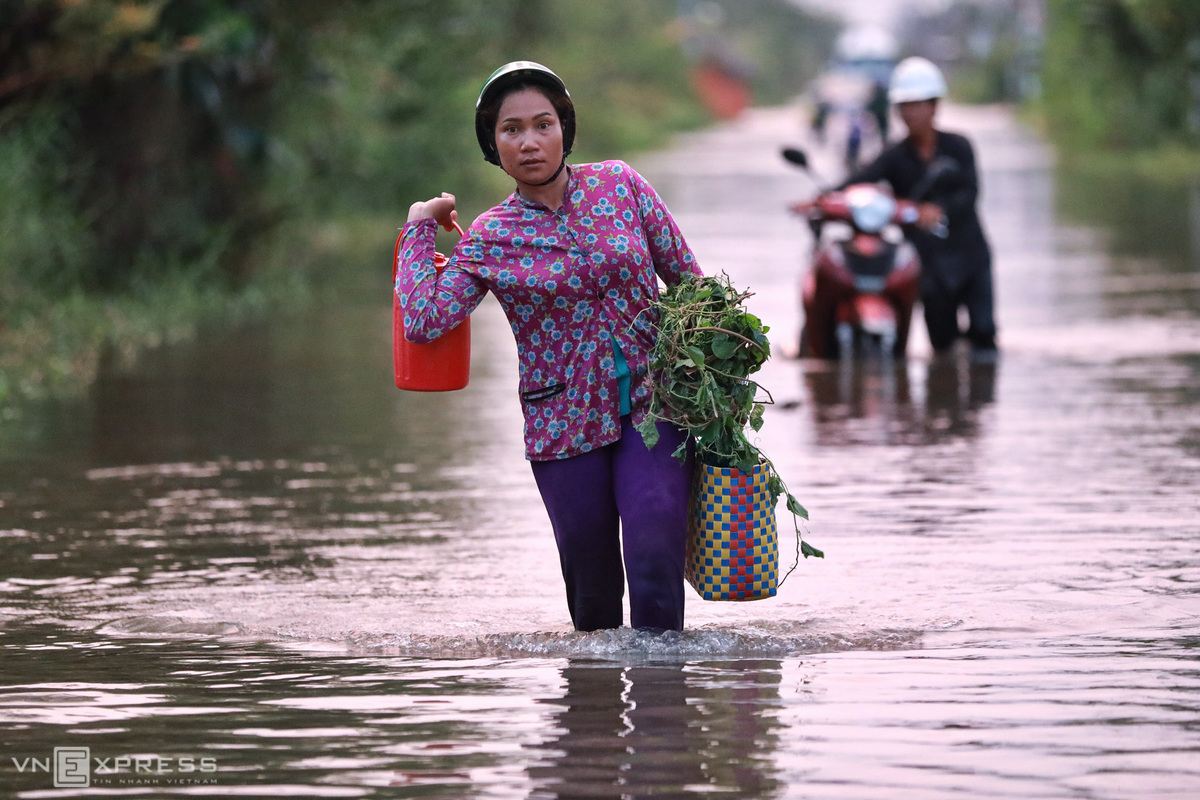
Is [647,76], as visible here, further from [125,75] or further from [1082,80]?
[125,75]

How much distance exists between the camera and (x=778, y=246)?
74.1 ft

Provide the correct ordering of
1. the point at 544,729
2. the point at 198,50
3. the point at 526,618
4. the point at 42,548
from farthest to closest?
the point at 198,50 → the point at 42,548 → the point at 526,618 → the point at 544,729

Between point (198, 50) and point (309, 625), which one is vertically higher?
point (198, 50)

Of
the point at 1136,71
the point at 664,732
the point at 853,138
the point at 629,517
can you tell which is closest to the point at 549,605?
the point at 629,517

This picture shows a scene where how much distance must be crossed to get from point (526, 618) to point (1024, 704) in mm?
1908

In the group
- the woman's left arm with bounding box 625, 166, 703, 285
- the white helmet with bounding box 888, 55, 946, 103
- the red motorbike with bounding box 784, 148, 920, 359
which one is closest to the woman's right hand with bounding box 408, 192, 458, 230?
the woman's left arm with bounding box 625, 166, 703, 285

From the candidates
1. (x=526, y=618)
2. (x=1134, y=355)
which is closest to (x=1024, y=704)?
(x=526, y=618)

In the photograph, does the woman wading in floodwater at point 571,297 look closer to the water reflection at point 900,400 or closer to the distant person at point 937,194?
the water reflection at point 900,400

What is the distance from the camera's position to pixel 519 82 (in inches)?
217

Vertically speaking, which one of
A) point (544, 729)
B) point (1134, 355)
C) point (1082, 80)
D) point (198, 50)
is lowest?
point (544, 729)

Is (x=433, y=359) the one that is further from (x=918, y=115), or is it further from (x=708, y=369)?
(x=918, y=115)

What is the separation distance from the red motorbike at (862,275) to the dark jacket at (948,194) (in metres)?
0.10

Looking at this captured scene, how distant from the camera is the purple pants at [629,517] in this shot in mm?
5535

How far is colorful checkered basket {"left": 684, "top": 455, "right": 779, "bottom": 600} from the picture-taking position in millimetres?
5547
